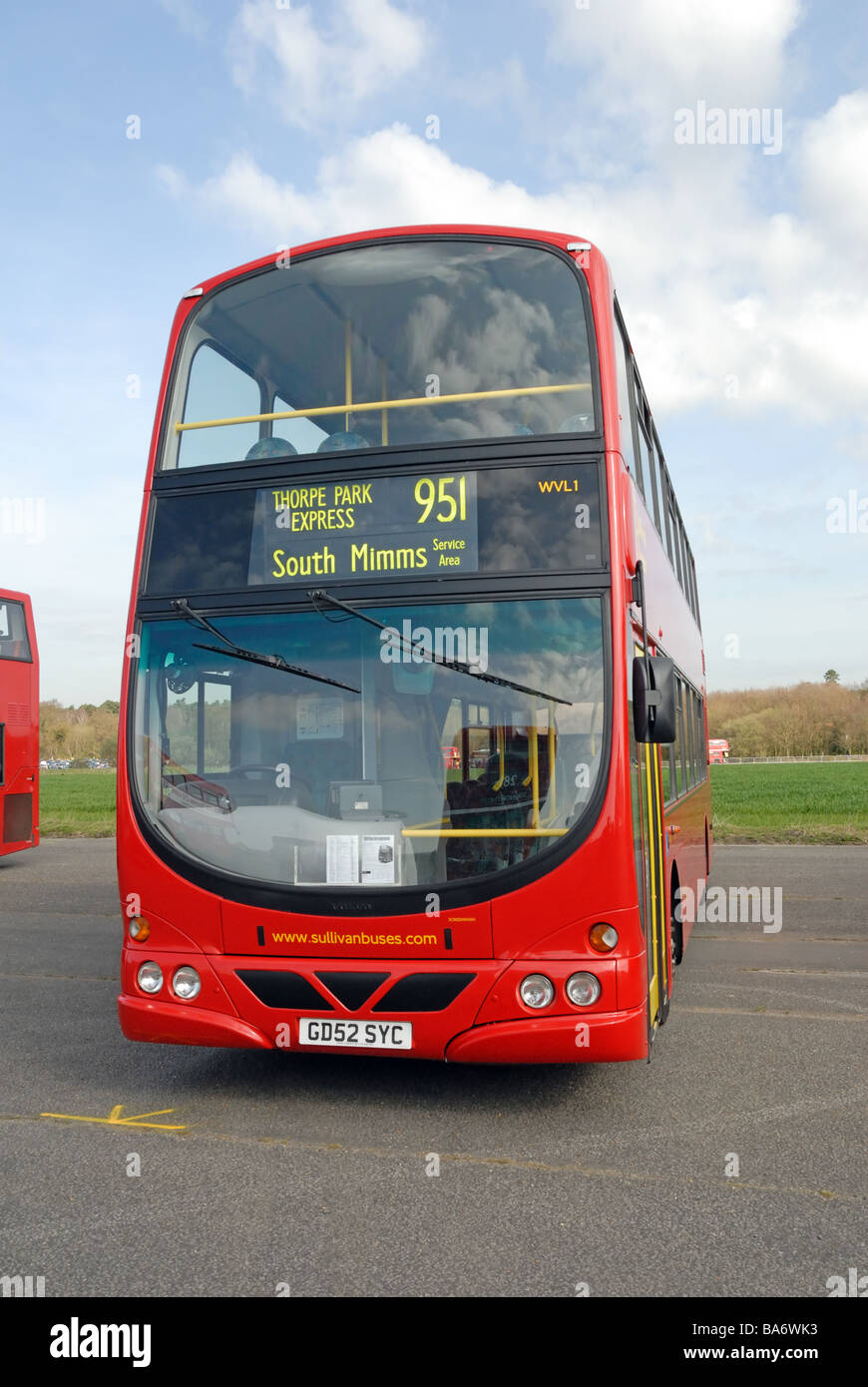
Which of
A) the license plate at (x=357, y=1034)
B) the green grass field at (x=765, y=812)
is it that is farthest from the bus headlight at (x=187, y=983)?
the green grass field at (x=765, y=812)

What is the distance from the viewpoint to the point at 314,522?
17.5 feet

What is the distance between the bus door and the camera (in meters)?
5.09

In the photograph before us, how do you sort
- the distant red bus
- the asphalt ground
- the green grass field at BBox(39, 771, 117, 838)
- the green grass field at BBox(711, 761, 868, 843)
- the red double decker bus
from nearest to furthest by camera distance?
the asphalt ground
the red double decker bus
the distant red bus
the green grass field at BBox(711, 761, 868, 843)
the green grass field at BBox(39, 771, 117, 838)

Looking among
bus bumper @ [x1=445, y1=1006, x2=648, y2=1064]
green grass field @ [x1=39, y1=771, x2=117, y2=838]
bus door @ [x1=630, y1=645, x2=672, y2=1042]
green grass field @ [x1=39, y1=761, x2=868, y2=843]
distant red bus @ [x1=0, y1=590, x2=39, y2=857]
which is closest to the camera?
bus bumper @ [x1=445, y1=1006, x2=648, y2=1064]

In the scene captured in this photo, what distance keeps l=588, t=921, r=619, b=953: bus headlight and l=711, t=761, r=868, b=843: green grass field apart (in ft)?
51.9

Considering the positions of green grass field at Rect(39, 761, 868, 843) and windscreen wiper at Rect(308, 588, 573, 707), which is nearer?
windscreen wiper at Rect(308, 588, 573, 707)

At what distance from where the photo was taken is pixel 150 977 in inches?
205

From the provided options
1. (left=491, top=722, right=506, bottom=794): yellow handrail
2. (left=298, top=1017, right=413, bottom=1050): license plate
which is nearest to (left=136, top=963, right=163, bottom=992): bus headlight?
(left=298, top=1017, right=413, bottom=1050): license plate

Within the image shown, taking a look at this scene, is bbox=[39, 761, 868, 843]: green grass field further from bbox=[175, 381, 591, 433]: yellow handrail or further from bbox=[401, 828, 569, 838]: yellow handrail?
bbox=[401, 828, 569, 838]: yellow handrail

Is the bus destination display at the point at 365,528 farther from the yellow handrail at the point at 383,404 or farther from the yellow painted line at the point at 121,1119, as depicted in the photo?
the yellow painted line at the point at 121,1119

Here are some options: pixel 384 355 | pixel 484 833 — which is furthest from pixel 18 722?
pixel 484 833

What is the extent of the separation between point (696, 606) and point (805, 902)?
344cm

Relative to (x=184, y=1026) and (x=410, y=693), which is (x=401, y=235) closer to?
(x=410, y=693)

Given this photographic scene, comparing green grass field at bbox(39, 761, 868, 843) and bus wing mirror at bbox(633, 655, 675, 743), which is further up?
bus wing mirror at bbox(633, 655, 675, 743)
